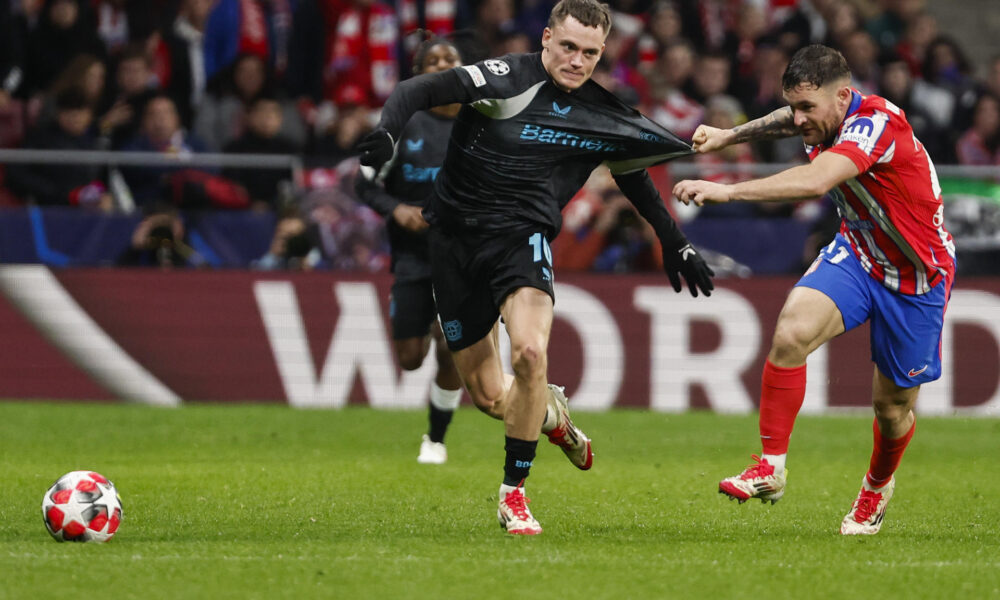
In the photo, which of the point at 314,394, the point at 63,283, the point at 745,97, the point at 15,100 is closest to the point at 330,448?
the point at 314,394

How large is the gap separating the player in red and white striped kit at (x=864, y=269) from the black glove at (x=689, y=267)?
24.0 inches

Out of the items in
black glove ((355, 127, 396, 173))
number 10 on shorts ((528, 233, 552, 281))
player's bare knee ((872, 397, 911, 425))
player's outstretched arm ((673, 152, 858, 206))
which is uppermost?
player's outstretched arm ((673, 152, 858, 206))

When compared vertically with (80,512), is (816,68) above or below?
above

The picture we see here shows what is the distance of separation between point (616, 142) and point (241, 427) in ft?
18.4

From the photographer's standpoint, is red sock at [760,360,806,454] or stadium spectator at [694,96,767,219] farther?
stadium spectator at [694,96,767,219]


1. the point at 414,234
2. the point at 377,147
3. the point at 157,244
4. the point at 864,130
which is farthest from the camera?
the point at 157,244

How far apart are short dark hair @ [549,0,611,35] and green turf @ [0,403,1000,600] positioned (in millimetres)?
2417

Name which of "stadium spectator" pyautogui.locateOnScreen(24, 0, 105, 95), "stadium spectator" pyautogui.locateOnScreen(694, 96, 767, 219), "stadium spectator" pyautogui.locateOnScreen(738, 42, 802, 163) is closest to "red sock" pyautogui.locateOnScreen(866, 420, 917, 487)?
"stadium spectator" pyautogui.locateOnScreen(694, 96, 767, 219)

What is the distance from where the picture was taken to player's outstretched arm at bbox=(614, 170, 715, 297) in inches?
294

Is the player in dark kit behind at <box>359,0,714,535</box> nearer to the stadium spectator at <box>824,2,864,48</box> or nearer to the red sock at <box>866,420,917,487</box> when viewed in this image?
the red sock at <box>866,420,917,487</box>

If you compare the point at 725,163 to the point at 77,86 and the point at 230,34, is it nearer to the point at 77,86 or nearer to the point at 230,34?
the point at 230,34

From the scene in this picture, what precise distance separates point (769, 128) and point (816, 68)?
23.9 inches

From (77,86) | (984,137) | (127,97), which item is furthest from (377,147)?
(984,137)

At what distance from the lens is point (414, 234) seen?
9.62 m
